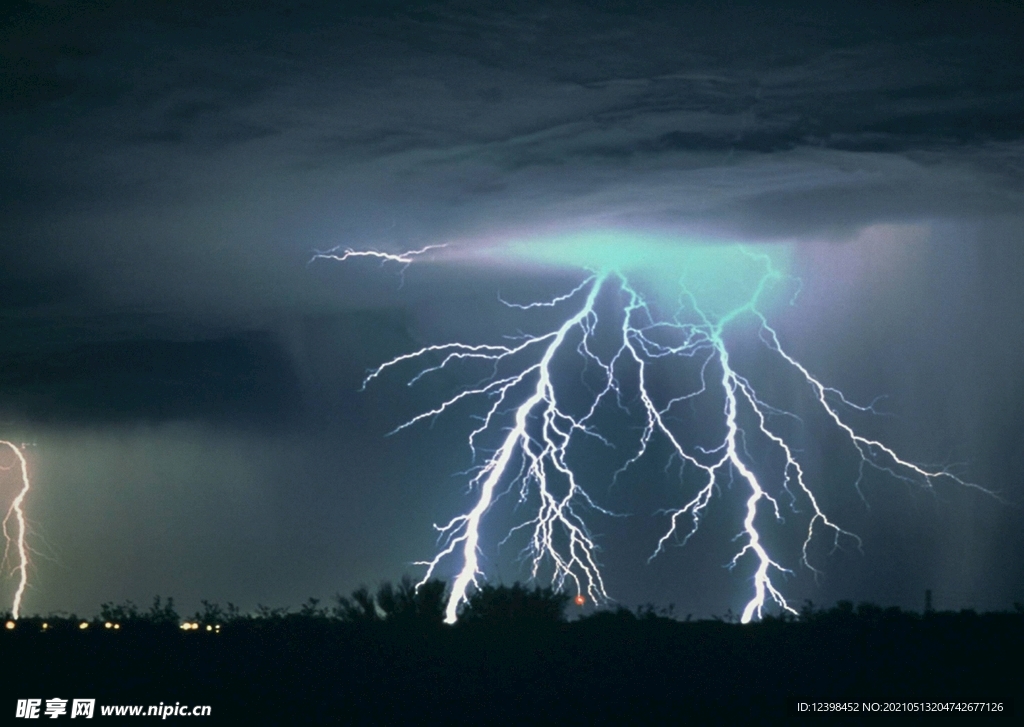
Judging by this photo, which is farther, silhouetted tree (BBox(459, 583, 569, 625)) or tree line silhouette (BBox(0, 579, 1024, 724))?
silhouetted tree (BBox(459, 583, 569, 625))

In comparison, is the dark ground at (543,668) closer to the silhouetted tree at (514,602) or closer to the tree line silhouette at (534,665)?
the tree line silhouette at (534,665)

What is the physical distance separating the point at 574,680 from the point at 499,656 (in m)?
0.97

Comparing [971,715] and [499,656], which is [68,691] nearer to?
[499,656]

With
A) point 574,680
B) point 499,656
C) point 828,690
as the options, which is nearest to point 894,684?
point 828,690

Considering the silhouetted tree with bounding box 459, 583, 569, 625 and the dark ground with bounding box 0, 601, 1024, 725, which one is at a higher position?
the silhouetted tree with bounding box 459, 583, 569, 625

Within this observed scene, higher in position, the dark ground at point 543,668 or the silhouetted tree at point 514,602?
the silhouetted tree at point 514,602

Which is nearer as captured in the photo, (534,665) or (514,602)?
(534,665)

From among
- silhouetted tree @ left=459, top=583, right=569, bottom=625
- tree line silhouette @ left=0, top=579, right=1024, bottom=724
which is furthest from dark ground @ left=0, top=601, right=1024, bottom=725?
silhouetted tree @ left=459, top=583, right=569, bottom=625

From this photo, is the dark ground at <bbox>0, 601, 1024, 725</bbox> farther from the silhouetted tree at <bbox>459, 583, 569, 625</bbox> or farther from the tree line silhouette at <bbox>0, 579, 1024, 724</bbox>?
the silhouetted tree at <bbox>459, 583, 569, 625</bbox>

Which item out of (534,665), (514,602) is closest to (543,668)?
(534,665)

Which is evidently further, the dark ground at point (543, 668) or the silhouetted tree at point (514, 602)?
the silhouetted tree at point (514, 602)

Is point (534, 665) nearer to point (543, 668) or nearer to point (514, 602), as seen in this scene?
point (543, 668)

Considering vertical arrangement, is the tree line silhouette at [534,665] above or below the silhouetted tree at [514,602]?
below

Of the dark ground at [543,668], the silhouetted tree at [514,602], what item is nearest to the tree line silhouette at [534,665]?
the dark ground at [543,668]
